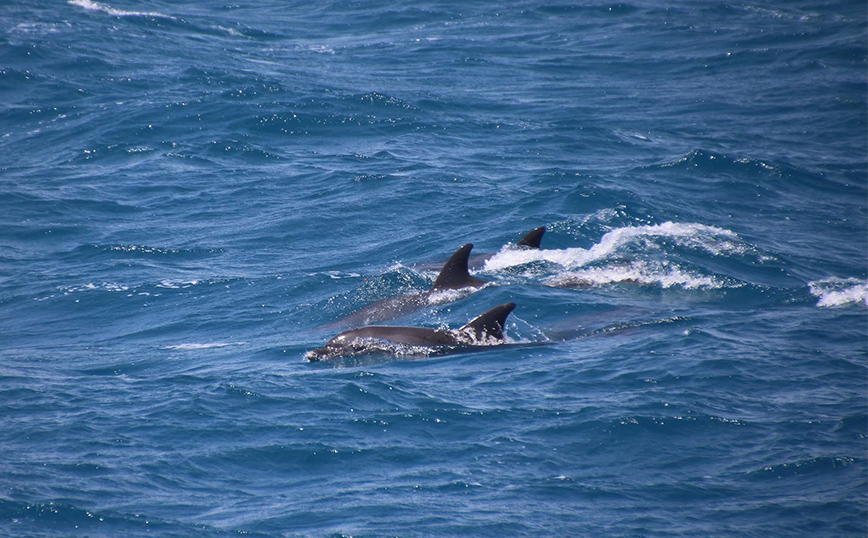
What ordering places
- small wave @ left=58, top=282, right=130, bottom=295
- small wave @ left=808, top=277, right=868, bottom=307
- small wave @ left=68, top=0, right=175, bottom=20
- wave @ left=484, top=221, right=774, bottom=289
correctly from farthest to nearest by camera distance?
small wave @ left=68, top=0, right=175, bottom=20, small wave @ left=58, top=282, right=130, bottom=295, wave @ left=484, top=221, right=774, bottom=289, small wave @ left=808, top=277, right=868, bottom=307

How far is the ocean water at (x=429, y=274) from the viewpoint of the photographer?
29.8 feet

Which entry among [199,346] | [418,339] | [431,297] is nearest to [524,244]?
[431,297]

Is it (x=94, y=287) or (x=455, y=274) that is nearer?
(x=455, y=274)

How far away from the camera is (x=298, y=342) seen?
14.0 meters

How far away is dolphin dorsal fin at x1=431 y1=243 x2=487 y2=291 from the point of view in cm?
1545

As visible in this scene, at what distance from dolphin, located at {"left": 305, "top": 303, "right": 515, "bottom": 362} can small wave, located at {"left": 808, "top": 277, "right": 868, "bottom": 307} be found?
5637mm

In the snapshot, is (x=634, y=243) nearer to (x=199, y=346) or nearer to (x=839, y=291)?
(x=839, y=291)

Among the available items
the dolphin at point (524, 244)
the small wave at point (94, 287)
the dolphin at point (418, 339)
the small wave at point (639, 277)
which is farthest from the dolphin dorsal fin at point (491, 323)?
the small wave at point (94, 287)

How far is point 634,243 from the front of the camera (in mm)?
17797

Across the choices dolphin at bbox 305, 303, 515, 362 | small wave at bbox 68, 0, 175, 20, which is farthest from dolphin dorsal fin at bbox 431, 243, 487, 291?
small wave at bbox 68, 0, 175, 20

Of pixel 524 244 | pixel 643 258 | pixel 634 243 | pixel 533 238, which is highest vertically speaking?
pixel 533 238

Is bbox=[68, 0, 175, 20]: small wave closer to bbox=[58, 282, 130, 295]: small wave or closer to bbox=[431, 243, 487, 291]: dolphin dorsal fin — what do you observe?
bbox=[58, 282, 130, 295]: small wave

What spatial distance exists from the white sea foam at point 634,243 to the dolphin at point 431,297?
5.19ft

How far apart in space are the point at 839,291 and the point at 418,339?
294 inches
